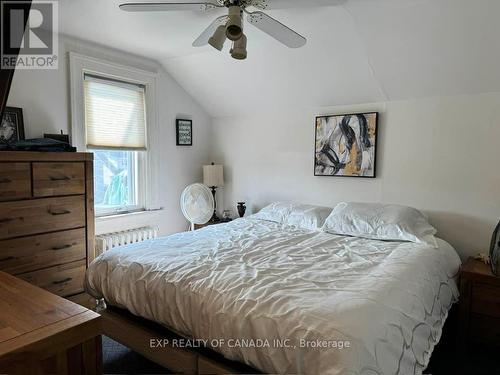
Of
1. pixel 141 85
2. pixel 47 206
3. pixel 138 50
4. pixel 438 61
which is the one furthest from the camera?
pixel 141 85

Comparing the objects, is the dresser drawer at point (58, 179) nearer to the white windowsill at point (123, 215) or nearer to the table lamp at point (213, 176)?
the white windowsill at point (123, 215)

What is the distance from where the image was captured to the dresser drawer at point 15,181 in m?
2.21

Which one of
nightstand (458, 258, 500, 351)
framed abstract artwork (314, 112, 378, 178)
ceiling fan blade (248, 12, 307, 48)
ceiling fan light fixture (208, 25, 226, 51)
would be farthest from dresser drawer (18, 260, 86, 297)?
nightstand (458, 258, 500, 351)

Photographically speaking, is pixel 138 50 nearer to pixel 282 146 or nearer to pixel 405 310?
pixel 282 146

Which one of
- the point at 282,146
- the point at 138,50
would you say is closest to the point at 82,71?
the point at 138,50

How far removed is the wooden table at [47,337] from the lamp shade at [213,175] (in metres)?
2.97

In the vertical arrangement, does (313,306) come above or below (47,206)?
below

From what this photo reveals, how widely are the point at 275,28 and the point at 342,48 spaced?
97cm

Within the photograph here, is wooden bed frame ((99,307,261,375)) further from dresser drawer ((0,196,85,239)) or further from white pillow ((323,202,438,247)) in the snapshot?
white pillow ((323,202,438,247))

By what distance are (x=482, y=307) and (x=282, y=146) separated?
2341 millimetres

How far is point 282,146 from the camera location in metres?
3.83

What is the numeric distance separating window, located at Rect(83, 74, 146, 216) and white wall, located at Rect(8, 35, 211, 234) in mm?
179

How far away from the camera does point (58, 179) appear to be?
8.14ft

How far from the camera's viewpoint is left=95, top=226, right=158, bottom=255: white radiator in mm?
3172
